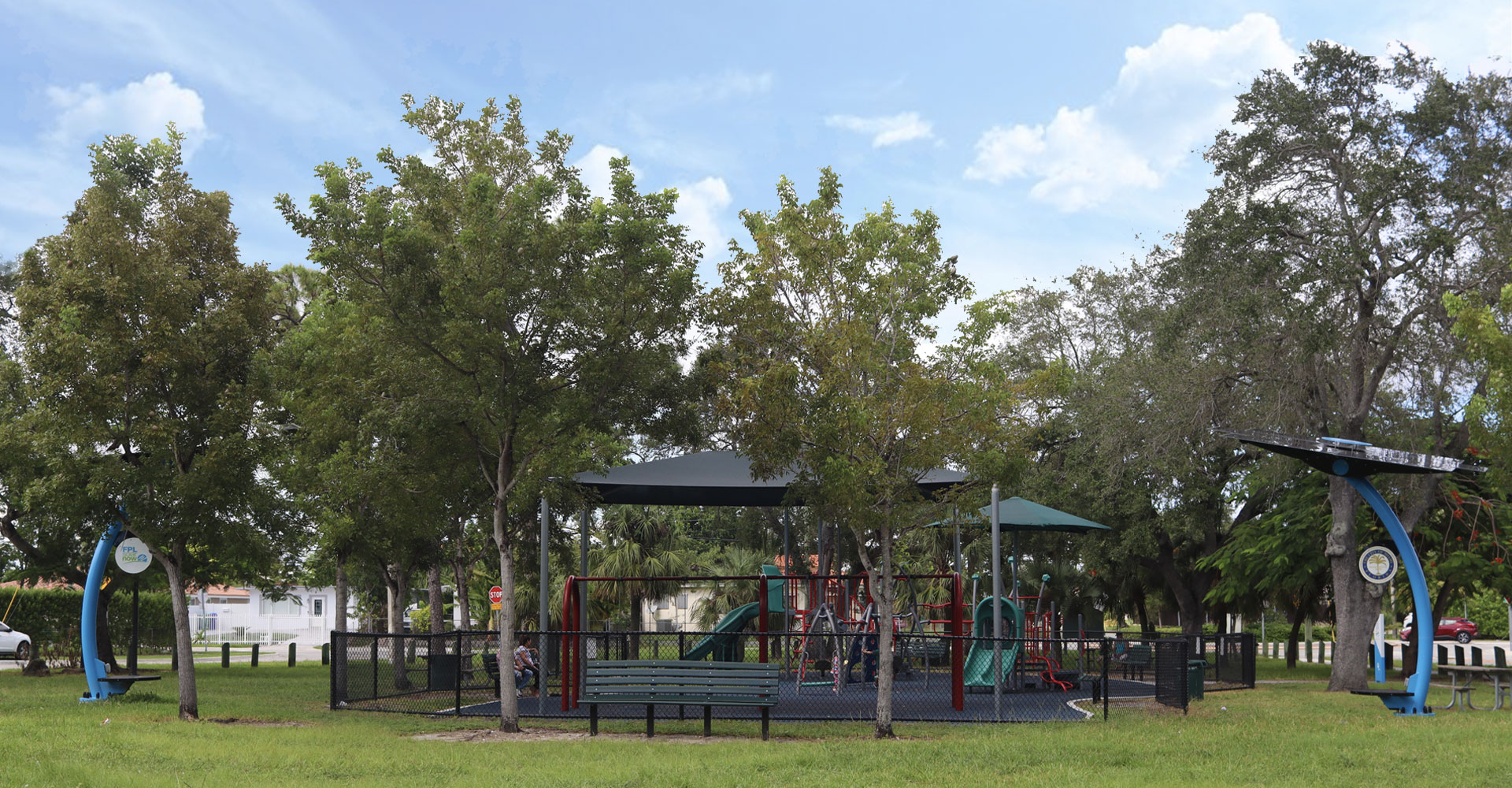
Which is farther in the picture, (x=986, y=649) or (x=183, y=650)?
(x=986, y=649)

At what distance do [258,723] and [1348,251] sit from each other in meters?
18.2

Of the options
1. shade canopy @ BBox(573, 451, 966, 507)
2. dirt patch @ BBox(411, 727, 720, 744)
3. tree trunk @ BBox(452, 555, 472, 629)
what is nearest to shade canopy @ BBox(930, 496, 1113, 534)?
shade canopy @ BBox(573, 451, 966, 507)

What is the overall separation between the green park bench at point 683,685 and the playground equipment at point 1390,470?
7.35 meters

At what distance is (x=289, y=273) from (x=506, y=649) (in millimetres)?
22891

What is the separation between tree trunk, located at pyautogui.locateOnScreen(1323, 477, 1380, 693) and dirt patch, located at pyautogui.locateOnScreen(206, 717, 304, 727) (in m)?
17.3

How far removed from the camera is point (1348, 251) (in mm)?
20094

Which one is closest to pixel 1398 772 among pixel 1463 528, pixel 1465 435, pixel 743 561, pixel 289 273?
pixel 1465 435

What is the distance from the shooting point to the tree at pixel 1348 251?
2020cm

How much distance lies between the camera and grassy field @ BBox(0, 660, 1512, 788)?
994cm

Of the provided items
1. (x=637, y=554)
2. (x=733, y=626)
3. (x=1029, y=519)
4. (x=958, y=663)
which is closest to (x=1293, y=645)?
(x=1029, y=519)

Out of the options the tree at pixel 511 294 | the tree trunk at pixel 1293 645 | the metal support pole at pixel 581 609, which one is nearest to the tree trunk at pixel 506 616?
the tree at pixel 511 294

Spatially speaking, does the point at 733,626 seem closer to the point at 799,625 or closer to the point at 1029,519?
the point at 799,625

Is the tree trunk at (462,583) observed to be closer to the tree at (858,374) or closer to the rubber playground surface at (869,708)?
the rubber playground surface at (869,708)

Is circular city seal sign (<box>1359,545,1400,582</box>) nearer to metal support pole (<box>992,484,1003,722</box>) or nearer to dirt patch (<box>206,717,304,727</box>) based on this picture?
metal support pole (<box>992,484,1003,722</box>)
